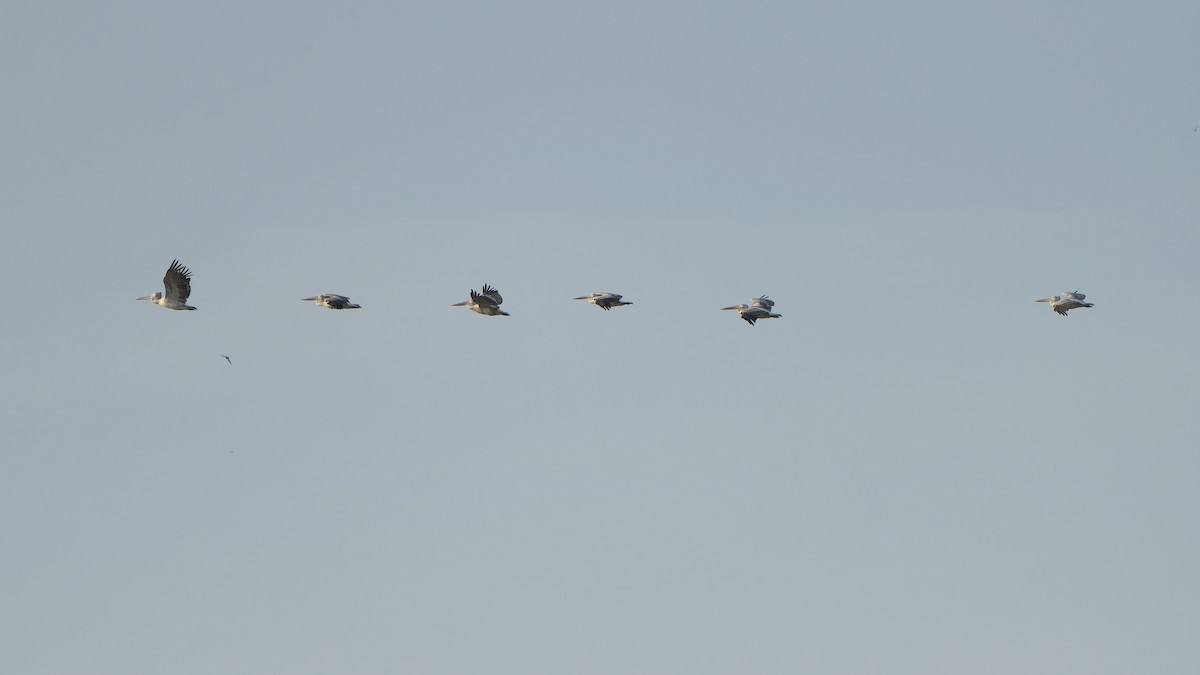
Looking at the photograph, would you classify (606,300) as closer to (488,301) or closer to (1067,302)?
(488,301)

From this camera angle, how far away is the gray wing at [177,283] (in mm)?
70562

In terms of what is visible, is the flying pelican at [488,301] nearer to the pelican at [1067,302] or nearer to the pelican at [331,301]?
the pelican at [331,301]

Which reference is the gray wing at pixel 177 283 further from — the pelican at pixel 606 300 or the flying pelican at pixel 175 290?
the pelican at pixel 606 300

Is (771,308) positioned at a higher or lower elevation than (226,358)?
higher

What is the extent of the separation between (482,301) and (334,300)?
29.7ft

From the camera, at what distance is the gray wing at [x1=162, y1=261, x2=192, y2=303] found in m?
70.6

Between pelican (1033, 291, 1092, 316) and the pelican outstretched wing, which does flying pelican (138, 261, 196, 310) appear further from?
pelican (1033, 291, 1092, 316)

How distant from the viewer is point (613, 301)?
7000 cm

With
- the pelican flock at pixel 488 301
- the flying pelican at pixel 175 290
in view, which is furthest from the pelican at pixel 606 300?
the flying pelican at pixel 175 290

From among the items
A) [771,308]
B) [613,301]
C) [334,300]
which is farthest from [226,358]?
[771,308]

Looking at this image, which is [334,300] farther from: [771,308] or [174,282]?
[771,308]

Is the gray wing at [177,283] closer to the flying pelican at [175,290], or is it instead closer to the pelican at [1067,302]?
the flying pelican at [175,290]

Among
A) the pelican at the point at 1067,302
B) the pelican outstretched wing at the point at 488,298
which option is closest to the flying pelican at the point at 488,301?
the pelican outstretched wing at the point at 488,298

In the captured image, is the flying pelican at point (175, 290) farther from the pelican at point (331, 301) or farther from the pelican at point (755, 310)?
the pelican at point (755, 310)
